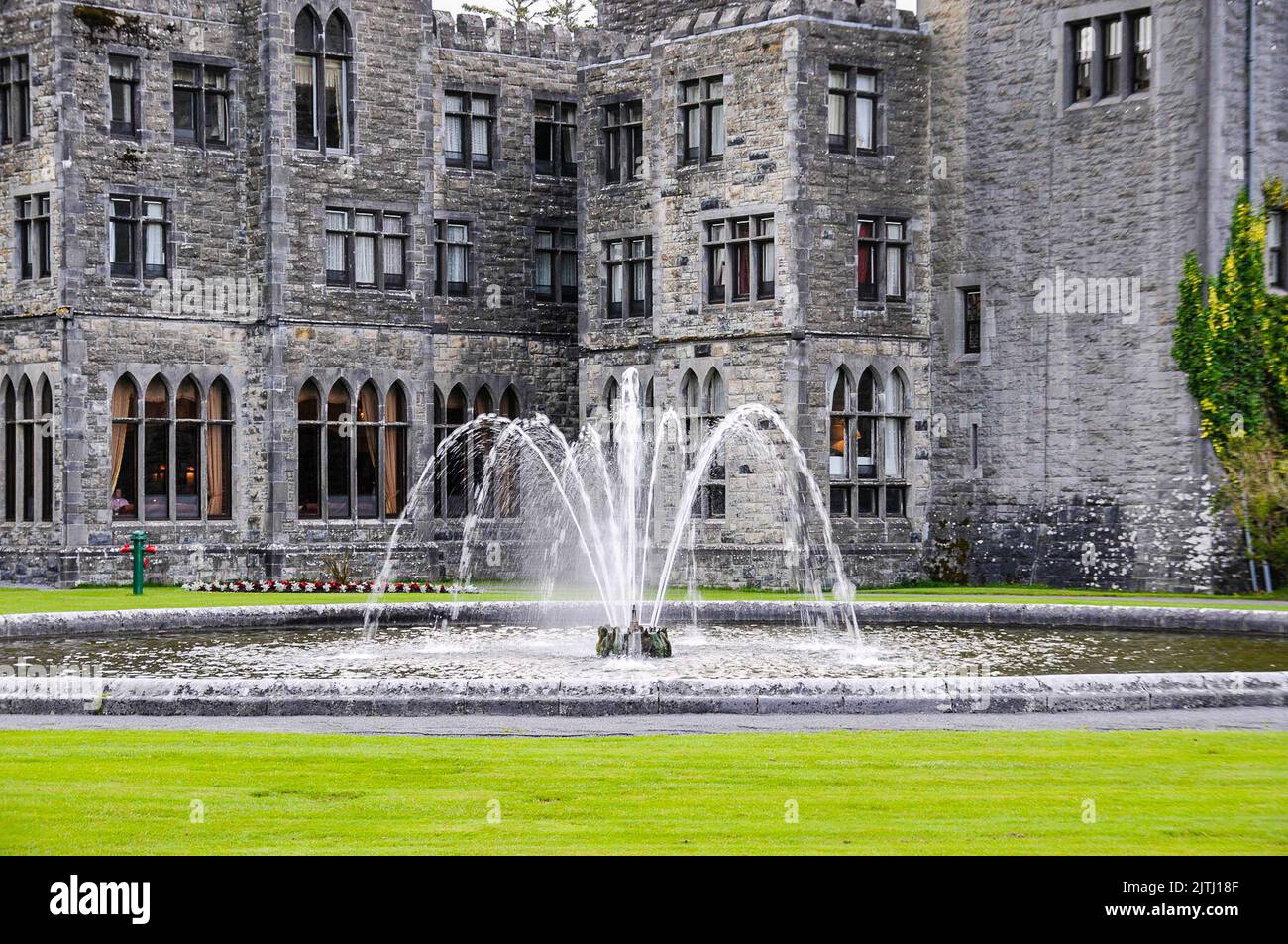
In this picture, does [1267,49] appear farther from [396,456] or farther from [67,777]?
[67,777]

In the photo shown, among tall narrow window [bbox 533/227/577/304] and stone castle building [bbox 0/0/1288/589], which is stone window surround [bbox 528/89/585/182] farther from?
stone castle building [bbox 0/0/1288/589]

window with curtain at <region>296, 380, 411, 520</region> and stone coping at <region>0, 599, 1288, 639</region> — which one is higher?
window with curtain at <region>296, 380, 411, 520</region>

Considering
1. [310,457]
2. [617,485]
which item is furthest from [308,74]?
[617,485]

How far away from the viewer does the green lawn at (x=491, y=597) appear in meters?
25.1

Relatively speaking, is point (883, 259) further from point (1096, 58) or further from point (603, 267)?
point (603, 267)

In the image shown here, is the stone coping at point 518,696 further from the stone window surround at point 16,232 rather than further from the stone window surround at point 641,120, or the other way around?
the stone window surround at point 641,120

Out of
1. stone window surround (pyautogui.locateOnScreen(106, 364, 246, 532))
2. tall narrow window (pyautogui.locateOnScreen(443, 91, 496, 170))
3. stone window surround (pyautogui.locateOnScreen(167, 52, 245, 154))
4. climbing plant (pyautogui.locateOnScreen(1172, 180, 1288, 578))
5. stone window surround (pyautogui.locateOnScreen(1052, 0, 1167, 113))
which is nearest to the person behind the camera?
climbing plant (pyautogui.locateOnScreen(1172, 180, 1288, 578))

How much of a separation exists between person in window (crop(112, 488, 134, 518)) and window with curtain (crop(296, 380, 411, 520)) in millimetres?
2823

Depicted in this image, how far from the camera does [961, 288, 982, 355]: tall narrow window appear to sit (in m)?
33.5

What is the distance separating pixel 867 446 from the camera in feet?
109

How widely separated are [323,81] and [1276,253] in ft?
53.2

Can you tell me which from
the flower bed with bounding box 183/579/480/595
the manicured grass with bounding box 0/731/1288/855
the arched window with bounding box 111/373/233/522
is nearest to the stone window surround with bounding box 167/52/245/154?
the arched window with bounding box 111/373/233/522

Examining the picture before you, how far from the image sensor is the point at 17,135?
107 feet
